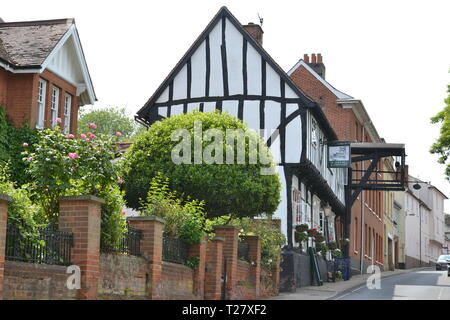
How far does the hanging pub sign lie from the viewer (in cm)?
3144

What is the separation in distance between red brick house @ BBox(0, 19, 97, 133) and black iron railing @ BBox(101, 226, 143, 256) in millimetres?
9014

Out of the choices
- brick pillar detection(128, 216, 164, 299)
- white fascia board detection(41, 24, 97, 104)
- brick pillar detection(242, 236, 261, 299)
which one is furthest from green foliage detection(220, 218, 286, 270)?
white fascia board detection(41, 24, 97, 104)

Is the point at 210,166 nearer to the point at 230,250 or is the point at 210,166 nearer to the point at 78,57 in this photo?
the point at 230,250

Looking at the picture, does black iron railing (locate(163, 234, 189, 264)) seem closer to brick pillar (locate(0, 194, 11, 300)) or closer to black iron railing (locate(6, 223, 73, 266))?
black iron railing (locate(6, 223, 73, 266))

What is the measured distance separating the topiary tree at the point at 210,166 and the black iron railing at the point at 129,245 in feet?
19.0

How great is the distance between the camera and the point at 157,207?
16.2 metres

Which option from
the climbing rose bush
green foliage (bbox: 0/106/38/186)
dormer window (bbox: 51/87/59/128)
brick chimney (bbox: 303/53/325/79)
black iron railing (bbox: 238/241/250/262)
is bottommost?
black iron railing (bbox: 238/241/250/262)

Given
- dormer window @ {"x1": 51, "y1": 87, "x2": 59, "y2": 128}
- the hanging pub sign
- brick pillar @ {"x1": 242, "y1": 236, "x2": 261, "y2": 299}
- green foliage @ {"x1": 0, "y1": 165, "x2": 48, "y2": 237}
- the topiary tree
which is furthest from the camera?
the hanging pub sign

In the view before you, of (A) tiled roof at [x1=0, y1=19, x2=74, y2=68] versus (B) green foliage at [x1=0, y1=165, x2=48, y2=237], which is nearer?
(B) green foliage at [x1=0, y1=165, x2=48, y2=237]

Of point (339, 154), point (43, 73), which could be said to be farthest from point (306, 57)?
point (43, 73)

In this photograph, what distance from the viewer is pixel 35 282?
10.6 m

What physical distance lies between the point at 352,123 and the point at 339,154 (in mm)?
8514

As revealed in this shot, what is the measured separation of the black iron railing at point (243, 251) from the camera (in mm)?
19528

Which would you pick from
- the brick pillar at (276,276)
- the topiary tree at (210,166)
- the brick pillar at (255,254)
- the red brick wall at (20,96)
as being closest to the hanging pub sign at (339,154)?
the brick pillar at (276,276)
